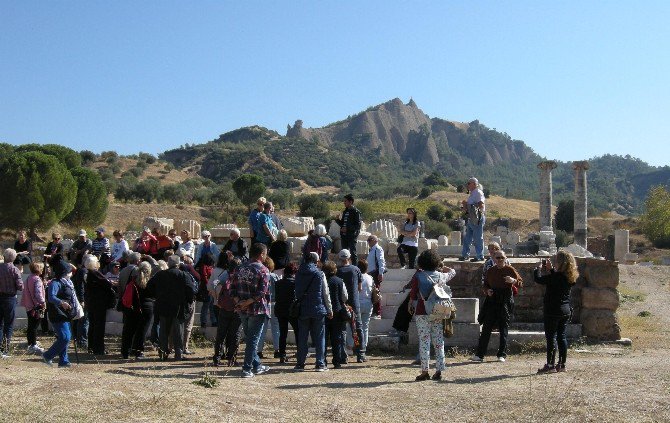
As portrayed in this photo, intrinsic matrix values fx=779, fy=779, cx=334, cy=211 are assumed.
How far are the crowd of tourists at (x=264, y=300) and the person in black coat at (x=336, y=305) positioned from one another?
15 mm

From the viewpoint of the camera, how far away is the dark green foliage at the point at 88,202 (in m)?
49.5

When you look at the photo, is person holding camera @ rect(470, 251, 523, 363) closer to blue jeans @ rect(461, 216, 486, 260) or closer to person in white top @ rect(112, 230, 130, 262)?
blue jeans @ rect(461, 216, 486, 260)

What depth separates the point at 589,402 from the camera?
Answer: 27.2 feet

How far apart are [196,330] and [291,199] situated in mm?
55892

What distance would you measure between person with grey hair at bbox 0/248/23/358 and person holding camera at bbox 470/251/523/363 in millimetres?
6945

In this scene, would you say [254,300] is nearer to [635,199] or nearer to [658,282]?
[658,282]

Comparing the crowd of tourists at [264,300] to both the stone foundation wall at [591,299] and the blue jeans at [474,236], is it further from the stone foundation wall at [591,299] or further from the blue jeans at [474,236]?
the stone foundation wall at [591,299]

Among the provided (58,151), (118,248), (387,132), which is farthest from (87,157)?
(387,132)

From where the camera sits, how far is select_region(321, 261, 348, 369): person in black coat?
10922mm

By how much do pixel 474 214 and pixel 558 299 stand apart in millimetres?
4216

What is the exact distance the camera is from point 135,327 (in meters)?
12.1

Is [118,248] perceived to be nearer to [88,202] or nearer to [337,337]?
[337,337]

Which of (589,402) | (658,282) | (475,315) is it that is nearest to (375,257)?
(475,315)

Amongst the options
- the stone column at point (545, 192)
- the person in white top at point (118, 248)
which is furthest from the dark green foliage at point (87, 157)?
the person in white top at point (118, 248)
